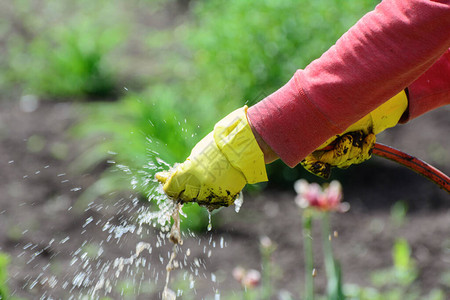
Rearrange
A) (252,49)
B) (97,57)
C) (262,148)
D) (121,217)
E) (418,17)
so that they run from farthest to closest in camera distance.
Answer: (97,57), (252,49), (121,217), (262,148), (418,17)

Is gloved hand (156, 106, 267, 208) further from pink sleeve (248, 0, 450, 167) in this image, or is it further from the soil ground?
the soil ground

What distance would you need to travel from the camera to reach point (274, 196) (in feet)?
10.2

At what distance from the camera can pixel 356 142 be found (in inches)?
56.6

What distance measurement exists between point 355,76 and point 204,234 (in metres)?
1.75

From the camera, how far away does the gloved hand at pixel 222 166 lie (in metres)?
1.32

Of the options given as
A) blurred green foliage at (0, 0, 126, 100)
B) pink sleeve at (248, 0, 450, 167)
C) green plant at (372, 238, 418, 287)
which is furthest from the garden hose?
blurred green foliage at (0, 0, 126, 100)

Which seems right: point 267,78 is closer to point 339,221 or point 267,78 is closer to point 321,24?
point 321,24

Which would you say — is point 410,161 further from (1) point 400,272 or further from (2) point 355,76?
(1) point 400,272

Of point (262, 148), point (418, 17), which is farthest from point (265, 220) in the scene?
point (418, 17)

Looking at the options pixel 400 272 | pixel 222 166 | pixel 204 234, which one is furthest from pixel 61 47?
pixel 222 166

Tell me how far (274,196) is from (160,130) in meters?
0.68

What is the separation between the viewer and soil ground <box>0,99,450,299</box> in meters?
2.51

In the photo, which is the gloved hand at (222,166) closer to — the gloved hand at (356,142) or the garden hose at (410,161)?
the gloved hand at (356,142)

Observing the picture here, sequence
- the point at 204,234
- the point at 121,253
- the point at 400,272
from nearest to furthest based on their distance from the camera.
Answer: the point at 400,272
the point at 121,253
the point at 204,234
